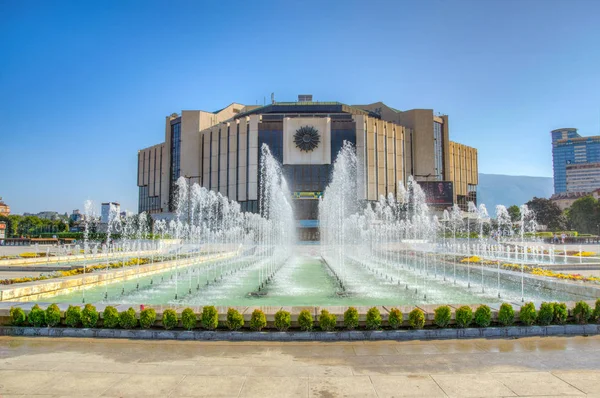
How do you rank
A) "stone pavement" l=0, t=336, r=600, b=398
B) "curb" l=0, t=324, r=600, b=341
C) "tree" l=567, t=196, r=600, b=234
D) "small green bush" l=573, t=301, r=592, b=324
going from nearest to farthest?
"stone pavement" l=0, t=336, r=600, b=398 → "curb" l=0, t=324, r=600, b=341 → "small green bush" l=573, t=301, r=592, b=324 → "tree" l=567, t=196, r=600, b=234

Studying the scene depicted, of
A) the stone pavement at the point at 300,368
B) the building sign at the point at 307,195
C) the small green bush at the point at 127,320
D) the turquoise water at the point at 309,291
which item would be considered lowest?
the turquoise water at the point at 309,291

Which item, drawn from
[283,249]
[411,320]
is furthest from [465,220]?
[411,320]

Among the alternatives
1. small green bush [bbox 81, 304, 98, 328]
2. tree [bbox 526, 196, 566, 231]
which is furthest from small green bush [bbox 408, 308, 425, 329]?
tree [bbox 526, 196, 566, 231]

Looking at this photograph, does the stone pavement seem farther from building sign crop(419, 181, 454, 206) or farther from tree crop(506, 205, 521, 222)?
tree crop(506, 205, 521, 222)

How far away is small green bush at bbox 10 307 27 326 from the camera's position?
314 inches

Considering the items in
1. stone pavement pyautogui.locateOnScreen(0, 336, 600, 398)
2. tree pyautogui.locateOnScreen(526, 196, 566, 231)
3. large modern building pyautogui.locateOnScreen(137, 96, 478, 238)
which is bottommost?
stone pavement pyautogui.locateOnScreen(0, 336, 600, 398)

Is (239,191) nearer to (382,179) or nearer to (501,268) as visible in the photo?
(382,179)

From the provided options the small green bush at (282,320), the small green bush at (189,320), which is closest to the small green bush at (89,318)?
the small green bush at (189,320)

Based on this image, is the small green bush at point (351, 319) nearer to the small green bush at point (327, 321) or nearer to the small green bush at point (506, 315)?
the small green bush at point (327, 321)

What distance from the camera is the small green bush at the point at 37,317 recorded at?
7.95 metres

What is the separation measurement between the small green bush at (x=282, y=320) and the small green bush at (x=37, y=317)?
4.46 meters

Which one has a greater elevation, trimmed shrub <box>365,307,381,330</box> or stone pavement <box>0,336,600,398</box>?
trimmed shrub <box>365,307,381,330</box>

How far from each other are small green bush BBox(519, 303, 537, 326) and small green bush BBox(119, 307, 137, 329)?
7453 mm

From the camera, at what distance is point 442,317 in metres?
7.92
